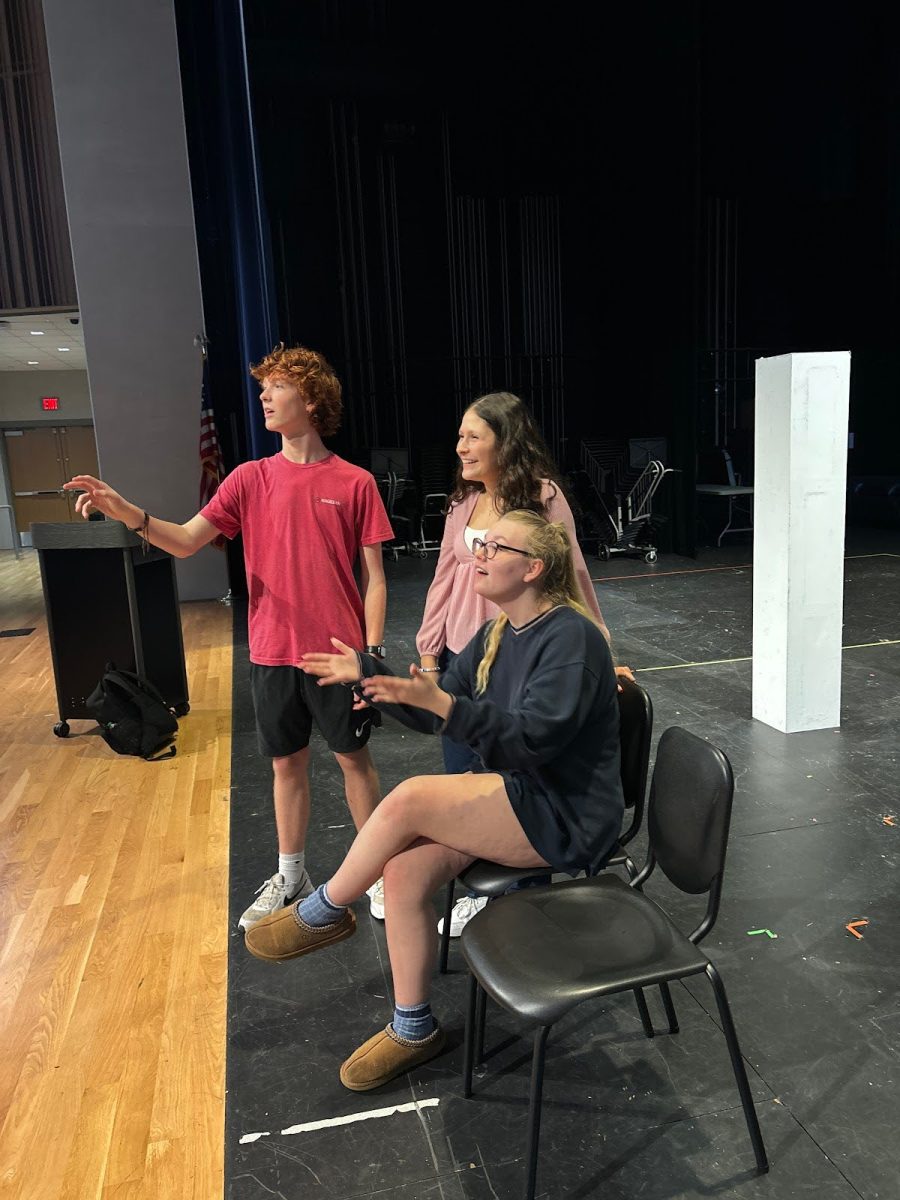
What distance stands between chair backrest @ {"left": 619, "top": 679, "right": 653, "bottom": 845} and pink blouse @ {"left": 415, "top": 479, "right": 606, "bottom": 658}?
285mm

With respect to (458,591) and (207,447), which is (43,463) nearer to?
(207,447)

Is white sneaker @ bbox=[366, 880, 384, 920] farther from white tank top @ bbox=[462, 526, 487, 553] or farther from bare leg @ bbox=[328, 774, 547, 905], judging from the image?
white tank top @ bbox=[462, 526, 487, 553]

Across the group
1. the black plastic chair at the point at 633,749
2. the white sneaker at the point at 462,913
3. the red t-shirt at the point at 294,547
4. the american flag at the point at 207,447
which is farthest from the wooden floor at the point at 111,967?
the american flag at the point at 207,447

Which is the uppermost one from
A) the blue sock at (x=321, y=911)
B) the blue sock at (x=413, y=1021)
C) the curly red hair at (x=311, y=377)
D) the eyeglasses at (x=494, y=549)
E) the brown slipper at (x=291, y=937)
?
the curly red hair at (x=311, y=377)

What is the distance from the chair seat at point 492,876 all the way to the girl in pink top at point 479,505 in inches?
17.0

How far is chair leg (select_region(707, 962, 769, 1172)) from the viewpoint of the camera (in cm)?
147

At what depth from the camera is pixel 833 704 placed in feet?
12.7

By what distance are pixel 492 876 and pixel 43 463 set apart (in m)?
14.2

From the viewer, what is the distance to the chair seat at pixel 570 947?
141 centimetres

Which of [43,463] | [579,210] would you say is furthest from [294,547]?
[43,463]

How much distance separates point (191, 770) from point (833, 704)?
9.25 ft

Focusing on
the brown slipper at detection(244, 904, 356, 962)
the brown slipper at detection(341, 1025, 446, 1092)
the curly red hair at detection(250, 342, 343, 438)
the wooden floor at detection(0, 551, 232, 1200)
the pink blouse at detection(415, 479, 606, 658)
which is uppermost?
the curly red hair at detection(250, 342, 343, 438)

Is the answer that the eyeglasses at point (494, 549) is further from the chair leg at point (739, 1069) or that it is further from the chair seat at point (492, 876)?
the chair leg at point (739, 1069)

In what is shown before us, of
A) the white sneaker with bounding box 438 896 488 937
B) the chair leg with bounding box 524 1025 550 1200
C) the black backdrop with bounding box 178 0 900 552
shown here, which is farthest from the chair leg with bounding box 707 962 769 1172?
the black backdrop with bounding box 178 0 900 552
